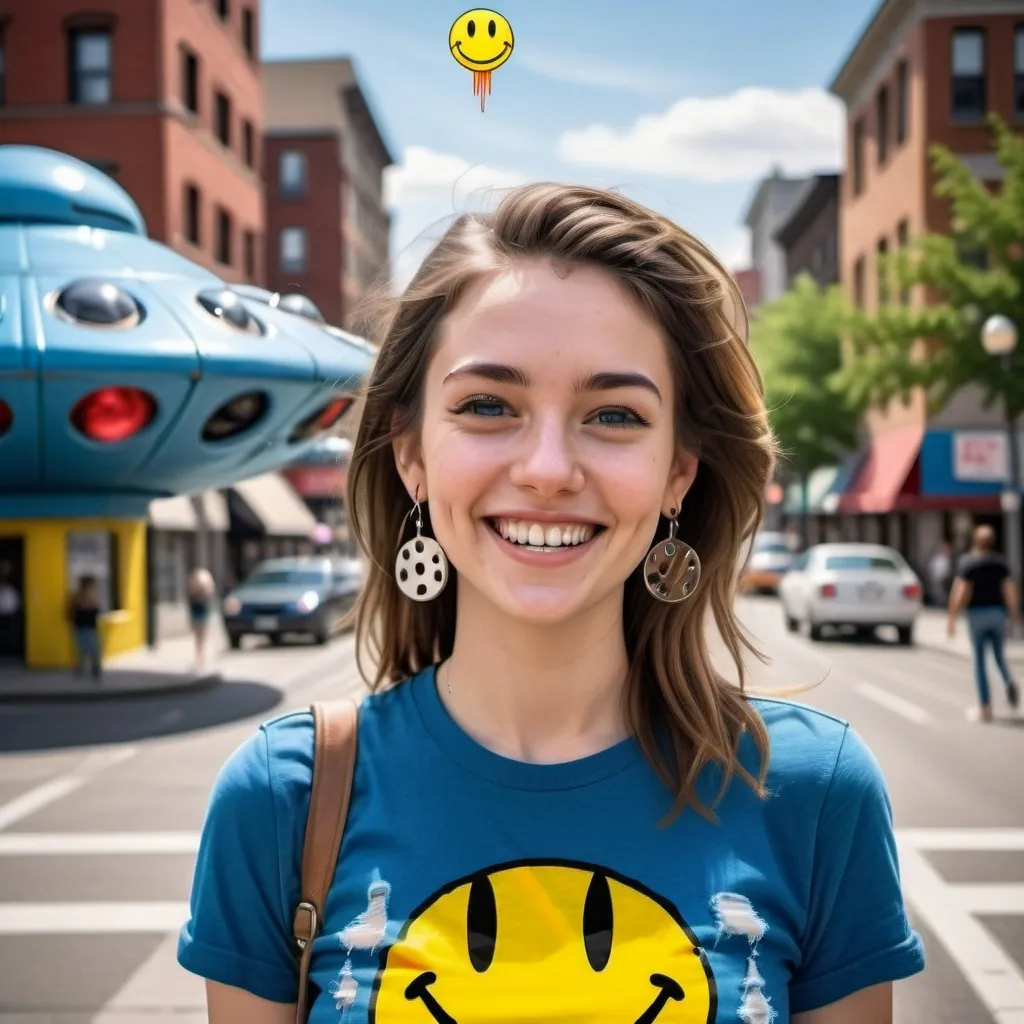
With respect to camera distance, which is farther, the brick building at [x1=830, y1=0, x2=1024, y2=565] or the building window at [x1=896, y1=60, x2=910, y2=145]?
the building window at [x1=896, y1=60, x2=910, y2=145]

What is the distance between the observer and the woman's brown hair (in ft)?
7.14

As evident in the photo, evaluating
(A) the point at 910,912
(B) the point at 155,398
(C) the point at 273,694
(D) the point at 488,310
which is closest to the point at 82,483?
(B) the point at 155,398

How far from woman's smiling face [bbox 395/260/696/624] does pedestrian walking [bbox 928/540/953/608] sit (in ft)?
97.6

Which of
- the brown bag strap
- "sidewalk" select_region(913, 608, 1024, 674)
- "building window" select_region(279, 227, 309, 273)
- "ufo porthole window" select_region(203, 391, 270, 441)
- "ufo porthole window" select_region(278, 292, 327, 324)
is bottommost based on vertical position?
"sidewalk" select_region(913, 608, 1024, 674)

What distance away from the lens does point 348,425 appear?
269cm

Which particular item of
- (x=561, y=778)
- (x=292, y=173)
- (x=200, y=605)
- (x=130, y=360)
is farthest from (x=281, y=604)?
(x=292, y=173)

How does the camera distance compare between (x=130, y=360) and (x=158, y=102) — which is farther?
(x=158, y=102)

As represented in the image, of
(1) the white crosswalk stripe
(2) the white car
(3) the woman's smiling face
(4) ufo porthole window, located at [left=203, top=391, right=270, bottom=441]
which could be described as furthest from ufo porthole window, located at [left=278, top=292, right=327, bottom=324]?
(2) the white car

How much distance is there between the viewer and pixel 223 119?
774 cm

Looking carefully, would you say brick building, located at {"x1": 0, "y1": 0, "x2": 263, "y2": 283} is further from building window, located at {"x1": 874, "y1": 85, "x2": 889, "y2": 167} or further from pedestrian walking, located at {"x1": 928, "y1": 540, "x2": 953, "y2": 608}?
building window, located at {"x1": 874, "y1": 85, "x2": 889, "y2": 167}

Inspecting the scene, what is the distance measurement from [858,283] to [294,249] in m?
18.8

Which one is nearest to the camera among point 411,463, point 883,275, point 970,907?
point 411,463

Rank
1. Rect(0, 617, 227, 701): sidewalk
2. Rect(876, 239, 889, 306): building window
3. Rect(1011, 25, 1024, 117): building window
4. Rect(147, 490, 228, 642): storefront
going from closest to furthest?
Rect(0, 617, 227, 701): sidewalk, Rect(147, 490, 228, 642): storefront, Rect(876, 239, 889, 306): building window, Rect(1011, 25, 1024, 117): building window

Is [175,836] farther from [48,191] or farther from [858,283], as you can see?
[858,283]
